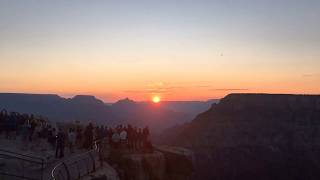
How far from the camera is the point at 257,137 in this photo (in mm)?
107375

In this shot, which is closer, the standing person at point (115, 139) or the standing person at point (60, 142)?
the standing person at point (60, 142)

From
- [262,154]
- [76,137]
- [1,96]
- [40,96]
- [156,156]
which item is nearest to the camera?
[76,137]

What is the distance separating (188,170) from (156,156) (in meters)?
6.30

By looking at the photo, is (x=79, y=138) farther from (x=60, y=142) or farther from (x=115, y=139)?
(x=60, y=142)

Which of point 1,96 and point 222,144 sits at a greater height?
point 1,96

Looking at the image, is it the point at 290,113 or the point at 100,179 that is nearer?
the point at 100,179

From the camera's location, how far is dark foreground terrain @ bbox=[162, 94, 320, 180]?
3595 inches

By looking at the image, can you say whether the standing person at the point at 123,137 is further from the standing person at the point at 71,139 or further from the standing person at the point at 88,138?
the standing person at the point at 71,139

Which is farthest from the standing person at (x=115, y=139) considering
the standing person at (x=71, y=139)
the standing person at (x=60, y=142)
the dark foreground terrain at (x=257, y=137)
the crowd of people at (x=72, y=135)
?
the dark foreground terrain at (x=257, y=137)

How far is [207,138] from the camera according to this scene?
10769cm

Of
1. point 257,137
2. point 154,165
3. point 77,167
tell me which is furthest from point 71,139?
point 257,137

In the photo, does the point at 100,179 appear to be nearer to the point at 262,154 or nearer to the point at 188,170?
the point at 188,170

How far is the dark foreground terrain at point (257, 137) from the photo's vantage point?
91319 millimetres

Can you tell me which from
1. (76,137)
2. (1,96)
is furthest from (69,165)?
(1,96)
